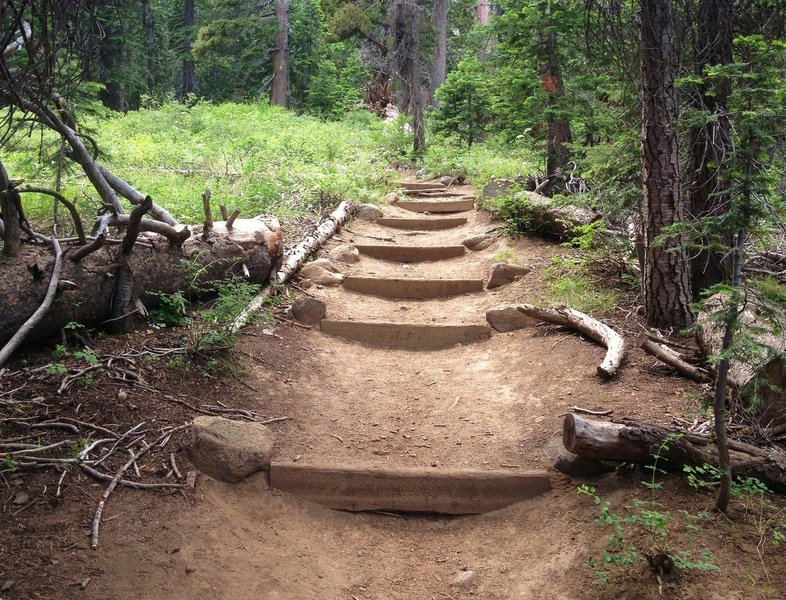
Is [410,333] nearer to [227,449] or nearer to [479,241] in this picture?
[227,449]

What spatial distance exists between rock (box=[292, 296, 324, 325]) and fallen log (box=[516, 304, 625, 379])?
2.13 metres

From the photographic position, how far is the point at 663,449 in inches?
149

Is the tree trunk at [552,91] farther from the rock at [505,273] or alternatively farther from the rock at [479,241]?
the rock at [505,273]

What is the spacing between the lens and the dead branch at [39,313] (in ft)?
13.4

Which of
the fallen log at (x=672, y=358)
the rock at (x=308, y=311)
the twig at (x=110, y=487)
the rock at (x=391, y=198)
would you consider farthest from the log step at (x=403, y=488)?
the rock at (x=391, y=198)

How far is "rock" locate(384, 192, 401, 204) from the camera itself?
12852 millimetres

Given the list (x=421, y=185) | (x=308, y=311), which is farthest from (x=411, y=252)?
(x=421, y=185)

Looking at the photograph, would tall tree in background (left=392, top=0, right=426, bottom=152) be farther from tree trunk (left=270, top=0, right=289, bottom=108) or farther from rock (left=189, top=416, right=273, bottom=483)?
rock (left=189, top=416, right=273, bottom=483)

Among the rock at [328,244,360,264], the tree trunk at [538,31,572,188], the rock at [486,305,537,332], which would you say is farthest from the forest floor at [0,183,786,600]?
the tree trunk at [538,31,572,188]

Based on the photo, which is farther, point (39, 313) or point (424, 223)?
point (424, 223)

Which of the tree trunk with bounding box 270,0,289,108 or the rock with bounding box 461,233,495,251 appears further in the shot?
the tree trunk with bounding box 270,0,289,108

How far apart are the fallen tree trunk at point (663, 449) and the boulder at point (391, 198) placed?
9.25 meters

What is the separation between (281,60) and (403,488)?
2230cm

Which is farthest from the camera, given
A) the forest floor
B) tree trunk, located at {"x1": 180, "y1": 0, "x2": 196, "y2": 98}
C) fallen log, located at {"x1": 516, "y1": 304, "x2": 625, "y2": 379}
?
tree trunk, located at {"x1": 180, "y1": 0, "x2": 196, "y2": 98}
